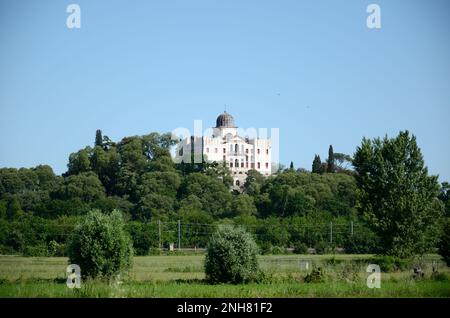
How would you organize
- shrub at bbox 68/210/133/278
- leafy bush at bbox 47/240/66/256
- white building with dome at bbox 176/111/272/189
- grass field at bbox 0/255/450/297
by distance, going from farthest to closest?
white building with dome at bbox 176/111/272/189 < leafy bush at bbox 47/240/66/256 < shrub at bbox 68/210/133/278 < grass field at bbox 0/255/450/297

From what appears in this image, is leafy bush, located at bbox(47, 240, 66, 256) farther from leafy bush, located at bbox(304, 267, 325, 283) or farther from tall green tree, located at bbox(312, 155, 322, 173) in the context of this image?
tall green tree, located at bbox(312, 155, 322, 173)

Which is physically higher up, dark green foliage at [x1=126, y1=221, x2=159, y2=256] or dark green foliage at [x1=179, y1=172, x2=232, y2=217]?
dark green foliage at [x1=179, y1=172, x2=232, y2=217]

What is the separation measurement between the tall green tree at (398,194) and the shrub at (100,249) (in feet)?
64.1

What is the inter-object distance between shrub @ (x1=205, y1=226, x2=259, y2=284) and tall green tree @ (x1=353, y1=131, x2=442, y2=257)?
15.9 meters

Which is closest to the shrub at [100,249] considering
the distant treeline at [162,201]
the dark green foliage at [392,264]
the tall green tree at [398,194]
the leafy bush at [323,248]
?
the dark green foliage at [392,264]

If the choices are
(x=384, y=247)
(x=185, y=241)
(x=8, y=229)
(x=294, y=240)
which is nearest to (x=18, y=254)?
(x=8, y=229)

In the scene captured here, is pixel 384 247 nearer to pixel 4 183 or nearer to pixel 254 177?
pixel 4 183

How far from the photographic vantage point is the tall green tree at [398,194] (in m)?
42.1

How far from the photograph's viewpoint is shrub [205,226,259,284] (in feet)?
93.2

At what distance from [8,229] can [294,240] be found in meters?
23.4

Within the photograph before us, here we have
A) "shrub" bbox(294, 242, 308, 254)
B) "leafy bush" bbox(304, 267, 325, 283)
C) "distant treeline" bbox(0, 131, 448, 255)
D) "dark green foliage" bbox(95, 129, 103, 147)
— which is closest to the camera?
"leafy bush" bbox(304, 267, 325, 283)

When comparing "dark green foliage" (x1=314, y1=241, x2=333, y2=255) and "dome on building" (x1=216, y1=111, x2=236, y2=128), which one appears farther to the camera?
"dome on building" (x1=216, y1=111, x2=236, y2=128)

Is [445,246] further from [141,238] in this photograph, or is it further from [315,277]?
[141,238]

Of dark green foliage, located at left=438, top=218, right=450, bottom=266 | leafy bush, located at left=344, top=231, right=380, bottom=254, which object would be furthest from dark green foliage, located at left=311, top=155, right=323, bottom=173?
dark green foliage, located at left=438, top=218, right=450, bottom=266
